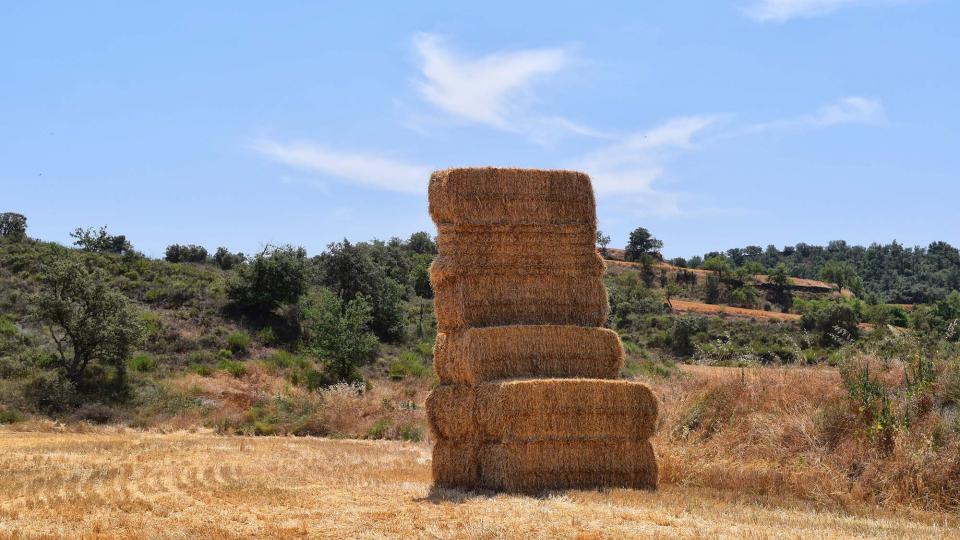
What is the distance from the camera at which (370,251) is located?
Answer: 49.2 m

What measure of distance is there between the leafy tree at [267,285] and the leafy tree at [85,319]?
37.7ft

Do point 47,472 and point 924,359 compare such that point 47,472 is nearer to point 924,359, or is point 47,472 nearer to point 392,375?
point 924,359

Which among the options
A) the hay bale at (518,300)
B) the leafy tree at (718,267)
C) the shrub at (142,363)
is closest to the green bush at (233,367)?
the shrub at (142,363)

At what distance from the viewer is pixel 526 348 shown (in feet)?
42.2

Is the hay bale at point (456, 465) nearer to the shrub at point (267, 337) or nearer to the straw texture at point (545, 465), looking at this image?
the straw texture at point (545, 465)

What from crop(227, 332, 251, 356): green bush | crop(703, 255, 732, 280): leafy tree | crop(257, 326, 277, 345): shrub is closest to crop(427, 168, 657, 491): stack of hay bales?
crop(227, 332, 251, 356): green bush

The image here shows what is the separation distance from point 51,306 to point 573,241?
20651 millimetres

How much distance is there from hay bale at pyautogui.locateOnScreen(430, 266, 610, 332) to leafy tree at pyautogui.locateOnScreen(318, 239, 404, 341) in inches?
1151

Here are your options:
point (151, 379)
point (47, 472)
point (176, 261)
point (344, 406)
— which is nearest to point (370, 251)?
point (176, 261)

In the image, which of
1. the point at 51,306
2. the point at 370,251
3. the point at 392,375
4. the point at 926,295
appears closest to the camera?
the point at 51,306

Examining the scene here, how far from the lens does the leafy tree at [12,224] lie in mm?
48850

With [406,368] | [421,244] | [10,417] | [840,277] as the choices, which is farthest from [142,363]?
[840,277]

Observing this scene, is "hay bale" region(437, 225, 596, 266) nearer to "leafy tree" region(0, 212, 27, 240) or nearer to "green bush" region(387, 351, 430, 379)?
"green bush" region(387, 351, 430, 379)

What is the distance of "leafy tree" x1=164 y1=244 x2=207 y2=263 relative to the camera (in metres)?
55.4
